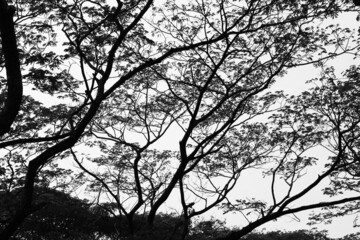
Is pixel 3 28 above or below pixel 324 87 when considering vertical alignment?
below

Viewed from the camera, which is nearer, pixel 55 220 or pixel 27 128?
pixel 27 128

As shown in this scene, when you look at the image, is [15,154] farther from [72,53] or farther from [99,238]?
[99,238]

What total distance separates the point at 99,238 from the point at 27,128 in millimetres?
9780

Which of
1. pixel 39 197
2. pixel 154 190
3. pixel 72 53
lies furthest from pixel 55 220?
pixel 72 53

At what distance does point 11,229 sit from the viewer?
5.28 m

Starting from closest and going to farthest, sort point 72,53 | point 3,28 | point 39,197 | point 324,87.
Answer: point 3,28, point 72,53, point 324,87, point 39,197

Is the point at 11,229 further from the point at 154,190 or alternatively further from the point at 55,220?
the point at 55,220

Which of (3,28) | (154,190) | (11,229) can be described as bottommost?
(11,229)

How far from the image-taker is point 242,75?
30.7 ft

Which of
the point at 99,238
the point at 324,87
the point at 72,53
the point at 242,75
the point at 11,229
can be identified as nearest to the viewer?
the point at 11,229

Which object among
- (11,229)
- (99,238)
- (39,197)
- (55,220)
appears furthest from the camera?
(99,238)

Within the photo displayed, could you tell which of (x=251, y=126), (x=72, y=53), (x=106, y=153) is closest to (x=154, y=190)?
(x=106, y=153)

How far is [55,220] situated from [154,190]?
7.35 meters

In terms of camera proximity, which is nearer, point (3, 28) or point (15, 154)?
point (3, 28)
